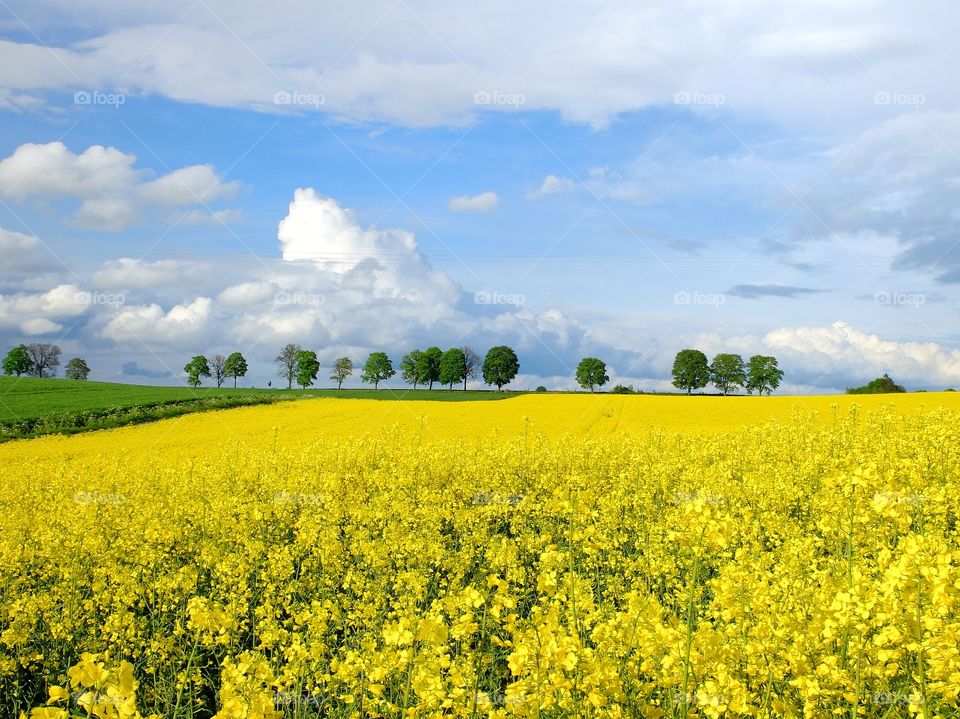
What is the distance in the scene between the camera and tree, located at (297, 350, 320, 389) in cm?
8967

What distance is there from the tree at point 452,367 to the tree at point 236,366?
28174 mm

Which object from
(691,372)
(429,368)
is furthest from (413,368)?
(691,372)

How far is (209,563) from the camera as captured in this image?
8.38 meters

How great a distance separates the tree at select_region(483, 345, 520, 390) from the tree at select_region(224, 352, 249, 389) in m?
34.2

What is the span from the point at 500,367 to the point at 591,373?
1273 cm

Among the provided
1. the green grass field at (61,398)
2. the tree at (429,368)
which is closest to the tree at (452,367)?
the tree at (429,368)

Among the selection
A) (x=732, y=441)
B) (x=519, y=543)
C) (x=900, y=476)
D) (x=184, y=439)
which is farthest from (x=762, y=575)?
(x=184, y=439)

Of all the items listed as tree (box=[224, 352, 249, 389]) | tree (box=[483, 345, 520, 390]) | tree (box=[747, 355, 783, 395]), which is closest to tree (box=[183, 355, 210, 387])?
tree (box=[224, 352, 249, 389])

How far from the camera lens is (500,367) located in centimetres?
9269

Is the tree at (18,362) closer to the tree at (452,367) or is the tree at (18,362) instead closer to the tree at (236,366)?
the tree at (236,366)

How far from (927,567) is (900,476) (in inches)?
320

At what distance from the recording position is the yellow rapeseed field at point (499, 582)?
3643 mm
